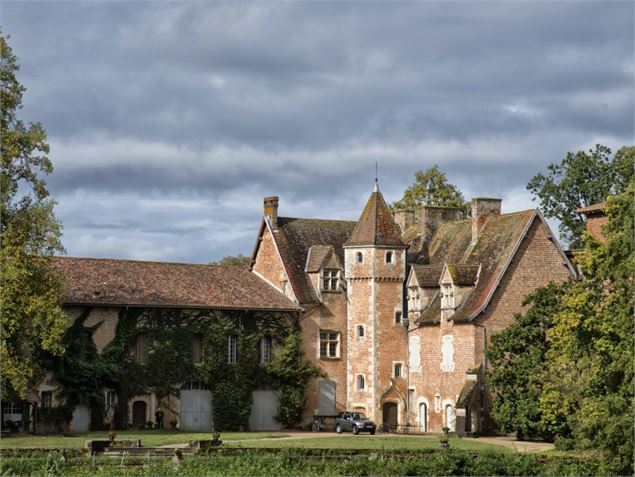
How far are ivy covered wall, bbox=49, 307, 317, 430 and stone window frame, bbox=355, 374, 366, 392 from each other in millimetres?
2090

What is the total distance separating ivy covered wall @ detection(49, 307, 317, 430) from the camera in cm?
5075

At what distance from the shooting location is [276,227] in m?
59.3

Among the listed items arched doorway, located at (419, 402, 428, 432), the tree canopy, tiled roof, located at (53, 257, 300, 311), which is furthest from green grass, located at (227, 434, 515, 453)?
tiled roof, located at (53, 257, 300, 311)

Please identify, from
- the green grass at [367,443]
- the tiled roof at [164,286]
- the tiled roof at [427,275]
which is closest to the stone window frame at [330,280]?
the tiled roof at [164,286]

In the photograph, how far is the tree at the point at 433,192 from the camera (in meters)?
67.2

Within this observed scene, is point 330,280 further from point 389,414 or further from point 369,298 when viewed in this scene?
point 389,414

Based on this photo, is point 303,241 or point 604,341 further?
point 303,241

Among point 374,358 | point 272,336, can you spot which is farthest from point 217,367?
point 374,358

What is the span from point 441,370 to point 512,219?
7.63m

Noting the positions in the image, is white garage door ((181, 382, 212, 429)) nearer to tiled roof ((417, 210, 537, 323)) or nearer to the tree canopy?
tiled roof ((417, 210, 537, 323))

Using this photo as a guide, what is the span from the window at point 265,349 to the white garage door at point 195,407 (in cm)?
332

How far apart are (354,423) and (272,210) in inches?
508

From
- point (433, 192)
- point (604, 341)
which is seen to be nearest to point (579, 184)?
point (433, 192)

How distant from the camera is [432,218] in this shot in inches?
2349
